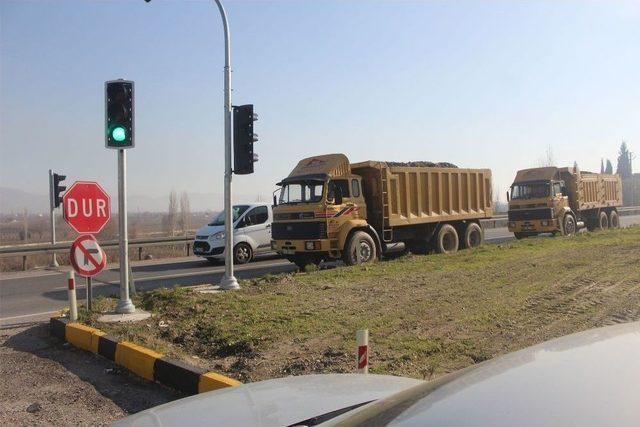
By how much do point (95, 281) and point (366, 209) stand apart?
7478 millimetres

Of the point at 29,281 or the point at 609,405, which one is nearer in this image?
the point at 609,405

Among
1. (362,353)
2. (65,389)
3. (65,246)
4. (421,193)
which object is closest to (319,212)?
(421,193)

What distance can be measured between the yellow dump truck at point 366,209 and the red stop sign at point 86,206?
640cm

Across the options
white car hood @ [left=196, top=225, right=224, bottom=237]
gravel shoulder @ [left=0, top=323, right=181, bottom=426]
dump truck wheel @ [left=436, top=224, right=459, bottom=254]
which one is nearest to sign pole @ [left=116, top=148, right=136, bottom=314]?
gravel shoulder @ [left=0, top=323, right=181, bottom=426]

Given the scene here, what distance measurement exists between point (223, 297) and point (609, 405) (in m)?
7.86

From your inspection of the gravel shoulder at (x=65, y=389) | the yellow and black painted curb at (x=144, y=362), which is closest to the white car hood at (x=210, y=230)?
the yellow and black painted curb at (x=144, y=362)

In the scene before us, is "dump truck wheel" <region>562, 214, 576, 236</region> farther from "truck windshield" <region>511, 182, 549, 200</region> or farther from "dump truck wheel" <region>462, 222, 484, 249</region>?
"dump truck wheel" <region>462, 222, 484, 249</region>

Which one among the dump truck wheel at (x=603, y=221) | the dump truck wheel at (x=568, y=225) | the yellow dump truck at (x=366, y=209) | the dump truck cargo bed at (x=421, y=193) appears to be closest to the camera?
the yellow dump truck at (x=366, y=209)

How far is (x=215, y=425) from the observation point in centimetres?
242

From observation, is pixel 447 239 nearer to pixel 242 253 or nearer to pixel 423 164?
pixel 423 164

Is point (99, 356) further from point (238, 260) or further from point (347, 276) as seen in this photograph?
point (238, 260)

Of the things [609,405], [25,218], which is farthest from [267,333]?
[25,218]

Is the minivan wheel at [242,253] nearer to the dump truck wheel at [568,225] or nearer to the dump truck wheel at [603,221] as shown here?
the dump truck wheel at [568,225]

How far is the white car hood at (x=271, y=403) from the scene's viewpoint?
2.49 metres
